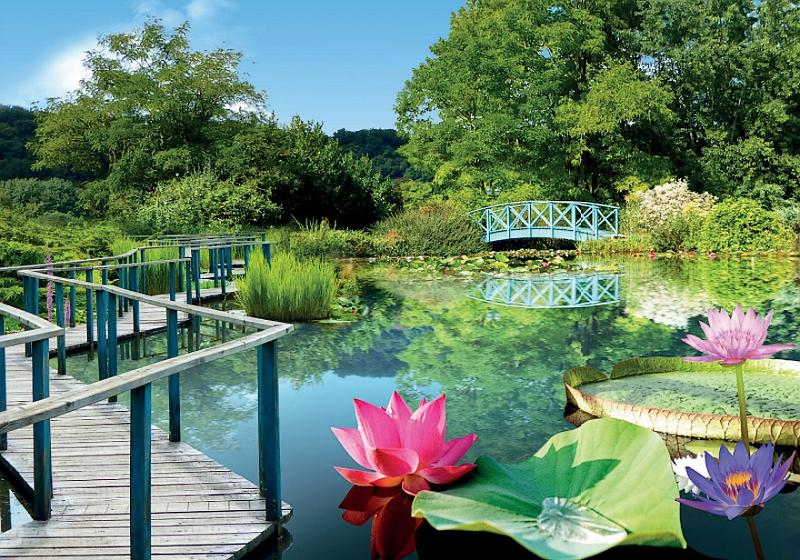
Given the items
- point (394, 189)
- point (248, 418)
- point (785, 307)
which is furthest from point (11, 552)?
point (394, 189)

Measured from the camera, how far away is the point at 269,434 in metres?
2.60

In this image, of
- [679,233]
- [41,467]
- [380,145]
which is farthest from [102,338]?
[380,145]

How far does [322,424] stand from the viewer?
159 inches

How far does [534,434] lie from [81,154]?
1106 inches

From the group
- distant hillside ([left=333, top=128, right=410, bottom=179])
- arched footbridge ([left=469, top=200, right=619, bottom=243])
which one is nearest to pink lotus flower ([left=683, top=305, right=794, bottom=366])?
arched footbridge ([left=469, top=200, right=619, bottom=243])

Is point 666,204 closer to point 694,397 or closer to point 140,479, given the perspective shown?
point 694,397

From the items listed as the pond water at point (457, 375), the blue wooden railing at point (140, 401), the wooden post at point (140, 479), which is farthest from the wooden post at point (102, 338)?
the wooden post at point (140, 479)

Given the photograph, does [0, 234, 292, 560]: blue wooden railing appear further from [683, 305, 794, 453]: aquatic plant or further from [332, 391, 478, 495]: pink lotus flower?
[683, 305, 794, 453]: aquatic plant

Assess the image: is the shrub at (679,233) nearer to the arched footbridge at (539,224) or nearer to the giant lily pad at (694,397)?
the arched footbridge at (539,224)

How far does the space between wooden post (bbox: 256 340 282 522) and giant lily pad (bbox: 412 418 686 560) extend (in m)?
0.85

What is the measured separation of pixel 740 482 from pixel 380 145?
3872 centimetres

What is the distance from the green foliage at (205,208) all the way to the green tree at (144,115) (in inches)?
168

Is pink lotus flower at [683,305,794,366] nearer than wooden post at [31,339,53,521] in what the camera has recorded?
Yes

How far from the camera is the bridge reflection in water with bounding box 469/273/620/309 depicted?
905 centimetres
